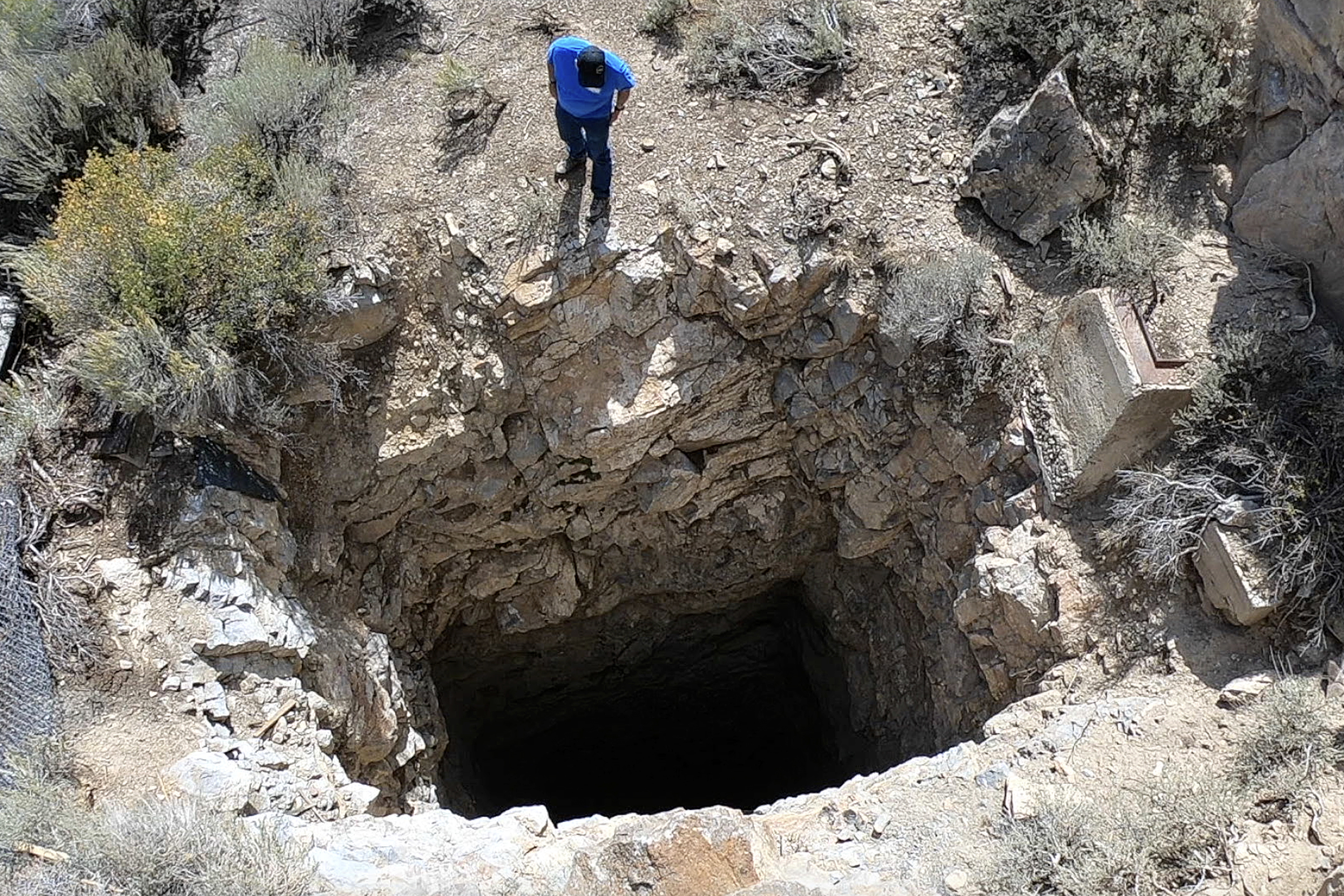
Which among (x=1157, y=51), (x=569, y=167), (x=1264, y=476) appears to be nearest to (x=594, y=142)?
(x=569, y=167)

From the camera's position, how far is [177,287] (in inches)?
200

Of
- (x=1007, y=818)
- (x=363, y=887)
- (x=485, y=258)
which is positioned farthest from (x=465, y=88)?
(x=1007, y=818)

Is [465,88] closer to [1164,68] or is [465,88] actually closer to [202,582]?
[202,582]

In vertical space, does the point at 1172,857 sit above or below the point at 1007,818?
above

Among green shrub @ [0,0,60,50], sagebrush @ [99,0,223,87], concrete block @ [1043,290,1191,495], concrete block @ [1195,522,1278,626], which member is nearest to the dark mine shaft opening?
concrete block @ [1043,290,1191,495]

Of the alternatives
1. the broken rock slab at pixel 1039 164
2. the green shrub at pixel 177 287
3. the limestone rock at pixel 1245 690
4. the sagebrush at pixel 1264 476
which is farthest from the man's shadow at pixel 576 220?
the limestone rock at pixel 1245 690

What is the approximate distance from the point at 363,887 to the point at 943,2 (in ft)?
19.8

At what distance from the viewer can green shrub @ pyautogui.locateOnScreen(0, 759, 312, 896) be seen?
3.81m

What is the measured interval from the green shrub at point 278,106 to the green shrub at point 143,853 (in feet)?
12.5

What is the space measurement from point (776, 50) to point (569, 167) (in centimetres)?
156

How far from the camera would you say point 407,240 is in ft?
18.8

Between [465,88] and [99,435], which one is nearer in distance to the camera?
[99,435]

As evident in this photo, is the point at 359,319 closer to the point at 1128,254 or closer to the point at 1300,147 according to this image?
the point at 1128,254

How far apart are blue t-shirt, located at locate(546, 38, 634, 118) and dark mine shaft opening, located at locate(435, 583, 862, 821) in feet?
13.6
